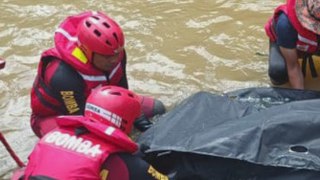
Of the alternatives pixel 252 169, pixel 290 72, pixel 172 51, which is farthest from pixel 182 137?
pixel 172 51

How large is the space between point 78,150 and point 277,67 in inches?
76.1

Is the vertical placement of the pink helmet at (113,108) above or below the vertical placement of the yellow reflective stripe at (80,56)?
above

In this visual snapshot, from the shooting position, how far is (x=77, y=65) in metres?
3.04

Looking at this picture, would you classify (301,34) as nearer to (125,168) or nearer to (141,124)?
(141,124)

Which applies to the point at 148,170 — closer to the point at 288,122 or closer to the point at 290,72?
the point at 288,122

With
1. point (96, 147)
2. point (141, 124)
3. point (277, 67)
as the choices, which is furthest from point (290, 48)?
point (96, 147)

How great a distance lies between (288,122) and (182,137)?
491 millimetres

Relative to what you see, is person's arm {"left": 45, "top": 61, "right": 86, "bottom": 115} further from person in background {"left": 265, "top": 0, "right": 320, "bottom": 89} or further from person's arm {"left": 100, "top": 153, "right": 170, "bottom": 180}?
person in background {"left": 265, "top": 0, "right": 320, "bottom": 89}

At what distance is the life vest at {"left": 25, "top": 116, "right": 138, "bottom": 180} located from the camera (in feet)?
7.39

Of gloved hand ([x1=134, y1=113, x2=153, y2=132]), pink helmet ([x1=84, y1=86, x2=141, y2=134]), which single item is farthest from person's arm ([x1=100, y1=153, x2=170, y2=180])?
gloved hand ([x1=134, y1=113, x2=153, y2=132])

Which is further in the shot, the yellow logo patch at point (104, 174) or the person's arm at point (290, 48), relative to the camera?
the person's arm at point (290, 48)

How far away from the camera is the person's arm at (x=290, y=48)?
147 inches

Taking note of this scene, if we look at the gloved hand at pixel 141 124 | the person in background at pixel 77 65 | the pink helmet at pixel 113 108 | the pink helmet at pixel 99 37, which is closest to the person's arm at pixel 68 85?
the person in background at pixel 77 65

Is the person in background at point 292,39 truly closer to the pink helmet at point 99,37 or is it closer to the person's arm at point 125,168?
the pink helmet at point 99,37
